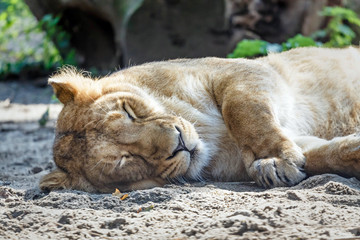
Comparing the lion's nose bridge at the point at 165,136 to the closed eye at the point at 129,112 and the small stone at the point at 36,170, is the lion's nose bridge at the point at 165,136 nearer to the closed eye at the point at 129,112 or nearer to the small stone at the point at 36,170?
the closed eye at the point at 129,112

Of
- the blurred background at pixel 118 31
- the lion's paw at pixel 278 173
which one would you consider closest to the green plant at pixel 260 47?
the blurred background at pixel 118 31

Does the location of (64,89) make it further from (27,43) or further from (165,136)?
(27,43)

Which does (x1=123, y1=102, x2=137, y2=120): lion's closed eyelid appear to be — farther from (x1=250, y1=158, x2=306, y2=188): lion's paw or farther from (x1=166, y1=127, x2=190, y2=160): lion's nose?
(x1=250, y1=158, x2=306, y2=188): lion's paw

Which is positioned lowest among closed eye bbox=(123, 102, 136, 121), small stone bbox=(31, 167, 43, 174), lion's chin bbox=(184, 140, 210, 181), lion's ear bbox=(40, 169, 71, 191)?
small stone bbox=(31, 167, 43, 174)

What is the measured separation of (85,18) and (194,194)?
22.5ft

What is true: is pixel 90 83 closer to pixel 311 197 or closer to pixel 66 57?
pixel 311 197

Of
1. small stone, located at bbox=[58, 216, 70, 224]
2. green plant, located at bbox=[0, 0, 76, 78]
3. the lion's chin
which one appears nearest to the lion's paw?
the lion's chin

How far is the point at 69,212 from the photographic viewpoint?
278 cm

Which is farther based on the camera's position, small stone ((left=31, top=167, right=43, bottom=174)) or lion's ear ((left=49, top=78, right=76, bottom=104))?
small stone ((left=31, top=167, right=43, bottom=174))

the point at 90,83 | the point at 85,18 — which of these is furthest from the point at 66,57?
the point at 90,83

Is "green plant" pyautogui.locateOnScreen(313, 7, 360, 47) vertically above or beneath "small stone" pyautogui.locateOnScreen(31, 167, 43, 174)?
above

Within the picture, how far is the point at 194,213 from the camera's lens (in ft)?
9.08

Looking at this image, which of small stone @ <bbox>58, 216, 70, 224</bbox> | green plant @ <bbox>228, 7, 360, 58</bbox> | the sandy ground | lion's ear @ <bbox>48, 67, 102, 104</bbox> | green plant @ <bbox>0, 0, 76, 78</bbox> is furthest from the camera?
green plant @ <bbox>0, 0, 76, 78</bbox>

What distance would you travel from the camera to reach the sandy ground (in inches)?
92.4
